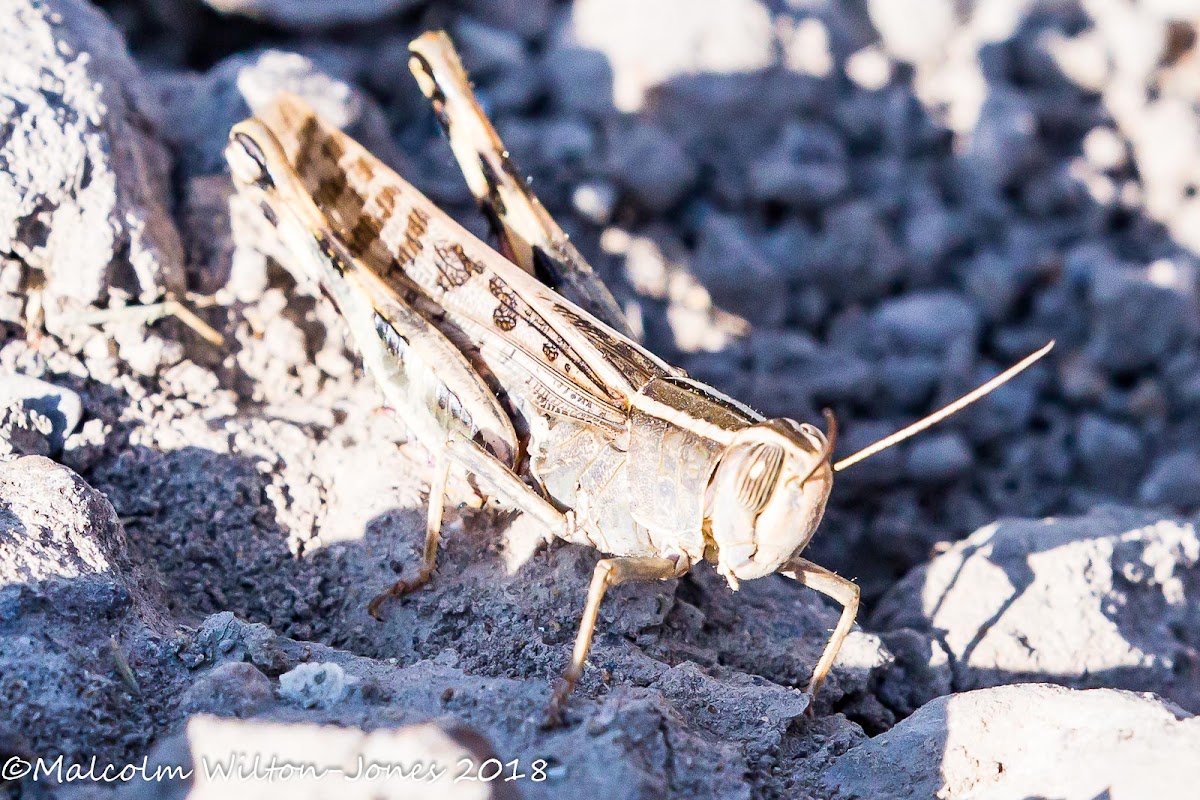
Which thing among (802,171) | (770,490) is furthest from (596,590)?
(802,171)

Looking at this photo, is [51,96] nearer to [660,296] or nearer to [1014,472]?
[660,296]

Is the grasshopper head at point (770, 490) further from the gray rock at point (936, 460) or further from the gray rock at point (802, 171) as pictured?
the gray rock at point (802, 171)

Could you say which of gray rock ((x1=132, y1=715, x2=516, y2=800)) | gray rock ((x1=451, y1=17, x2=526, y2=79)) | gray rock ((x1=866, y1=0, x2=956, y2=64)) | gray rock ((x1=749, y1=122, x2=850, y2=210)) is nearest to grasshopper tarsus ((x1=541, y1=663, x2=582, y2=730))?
gray rock ((x1=132, y1=715, x2=516, y2=800))

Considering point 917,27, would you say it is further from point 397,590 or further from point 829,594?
point 397,590

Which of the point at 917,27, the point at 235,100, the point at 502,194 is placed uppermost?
the point at 917,27

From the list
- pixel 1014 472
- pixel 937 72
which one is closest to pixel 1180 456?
pixel 1014 472

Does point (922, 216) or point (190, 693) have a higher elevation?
point (922, 216)

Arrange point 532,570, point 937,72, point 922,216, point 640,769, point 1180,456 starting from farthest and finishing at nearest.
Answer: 1. point 937,72
2. point 922,216
3. point 1180,456
4. point 532,570
5. point 640,769
